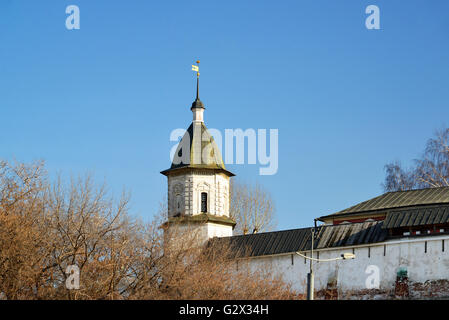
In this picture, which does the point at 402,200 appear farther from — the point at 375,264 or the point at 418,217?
the point at 375,264

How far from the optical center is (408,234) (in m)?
30.5

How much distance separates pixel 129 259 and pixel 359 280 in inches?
434

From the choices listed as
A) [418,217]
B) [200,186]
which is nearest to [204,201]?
[200,186]

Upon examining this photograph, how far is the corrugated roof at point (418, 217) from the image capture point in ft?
98.5

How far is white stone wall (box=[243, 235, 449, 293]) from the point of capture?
29312mm

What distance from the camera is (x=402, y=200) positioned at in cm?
3641

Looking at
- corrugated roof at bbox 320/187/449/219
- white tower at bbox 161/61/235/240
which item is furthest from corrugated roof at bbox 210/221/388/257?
corrugated roof at bbox 320/187/449/219

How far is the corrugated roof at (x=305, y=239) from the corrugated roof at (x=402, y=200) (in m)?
3.85

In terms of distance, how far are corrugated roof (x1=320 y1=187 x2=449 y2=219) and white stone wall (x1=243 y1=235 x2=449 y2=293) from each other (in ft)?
16.0

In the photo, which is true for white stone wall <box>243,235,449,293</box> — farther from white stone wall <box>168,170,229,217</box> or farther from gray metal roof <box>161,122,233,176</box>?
gray metal roof <box>161,122,233,176</box>

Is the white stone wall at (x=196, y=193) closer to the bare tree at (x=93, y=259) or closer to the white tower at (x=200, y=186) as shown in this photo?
the white tower at (x=200, y=186)

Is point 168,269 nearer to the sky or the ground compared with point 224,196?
nearer to the ground
